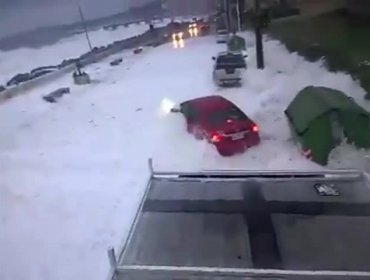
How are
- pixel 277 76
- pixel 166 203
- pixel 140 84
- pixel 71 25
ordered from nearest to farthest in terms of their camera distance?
pixel 166 203 → pixel 277 76 → pixel 140 84 → pixel 71 25

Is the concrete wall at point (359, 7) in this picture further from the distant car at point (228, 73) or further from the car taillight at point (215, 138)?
the car taillight at point (215, 138)

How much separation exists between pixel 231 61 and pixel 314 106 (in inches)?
420

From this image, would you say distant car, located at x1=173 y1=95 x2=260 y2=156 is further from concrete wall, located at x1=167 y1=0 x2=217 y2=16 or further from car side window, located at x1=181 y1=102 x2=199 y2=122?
concrete wall, located at x1=167 y1=0 x2=217 y2=16

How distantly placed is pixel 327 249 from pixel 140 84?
1784cm

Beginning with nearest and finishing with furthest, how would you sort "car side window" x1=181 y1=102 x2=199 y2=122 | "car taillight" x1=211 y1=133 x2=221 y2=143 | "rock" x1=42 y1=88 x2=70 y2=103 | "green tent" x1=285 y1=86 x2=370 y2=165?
"green tent" x1=285 y1=86 x2=370 y2=165 → "car taillight" x1=211 y1=133 x2=221 y2=143 → "car side window" x1=181 y1=102 x2=199 y2=122 → "rock" x1=42 y1=88 x2=70 y2=103

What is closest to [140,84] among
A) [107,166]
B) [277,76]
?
[277,76]

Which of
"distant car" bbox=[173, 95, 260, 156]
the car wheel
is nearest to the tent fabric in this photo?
"distant car" bbox=[173, 95, 260, 156]

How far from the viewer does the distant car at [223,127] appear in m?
13.4

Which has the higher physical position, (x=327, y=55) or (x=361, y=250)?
(x=361, y=250)

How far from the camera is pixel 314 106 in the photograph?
40.4 feet

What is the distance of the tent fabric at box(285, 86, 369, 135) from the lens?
1188 cm

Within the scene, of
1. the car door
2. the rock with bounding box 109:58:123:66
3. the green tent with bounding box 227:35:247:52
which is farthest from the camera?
the rock with bounding box 109:58:123:66

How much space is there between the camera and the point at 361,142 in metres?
12.4

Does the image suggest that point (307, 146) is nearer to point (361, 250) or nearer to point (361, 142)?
point (361, 142)
